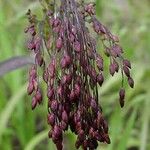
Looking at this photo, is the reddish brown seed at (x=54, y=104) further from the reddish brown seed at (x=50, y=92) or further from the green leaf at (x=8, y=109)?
the green leaf at (x=8, y=109)

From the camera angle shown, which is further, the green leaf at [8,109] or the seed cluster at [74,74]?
the green leaf at [8,109]

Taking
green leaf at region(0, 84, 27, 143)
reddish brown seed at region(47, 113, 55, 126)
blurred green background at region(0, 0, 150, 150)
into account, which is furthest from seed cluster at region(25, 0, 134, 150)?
green leaf at region(0, 84, 27, 143)

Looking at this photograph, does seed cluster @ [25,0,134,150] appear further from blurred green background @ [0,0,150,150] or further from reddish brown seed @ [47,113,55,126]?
blurred green background @ [0,0,150,150]

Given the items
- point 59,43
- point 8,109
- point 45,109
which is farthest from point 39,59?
point 45,109

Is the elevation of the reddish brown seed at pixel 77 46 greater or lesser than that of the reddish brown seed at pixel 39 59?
lesser

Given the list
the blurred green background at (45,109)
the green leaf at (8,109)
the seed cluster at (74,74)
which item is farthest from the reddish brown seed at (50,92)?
the green leaf at (8,109)

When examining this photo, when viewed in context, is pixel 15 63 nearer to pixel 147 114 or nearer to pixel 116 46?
pixel 116 46
